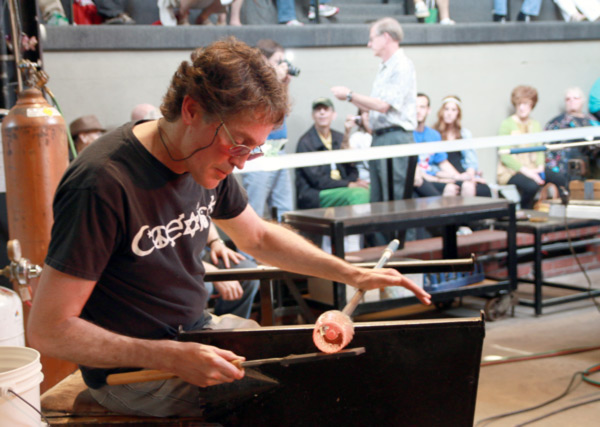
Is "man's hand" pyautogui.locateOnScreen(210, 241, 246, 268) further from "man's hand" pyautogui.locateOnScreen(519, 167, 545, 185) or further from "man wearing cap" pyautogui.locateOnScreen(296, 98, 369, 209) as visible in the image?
"man's hand" pyautogui.locateOnScreen(519, 167, 545, 185)

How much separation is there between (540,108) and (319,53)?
288 centimetres

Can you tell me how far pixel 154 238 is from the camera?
1.62 meters

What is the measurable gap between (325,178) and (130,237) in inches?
146

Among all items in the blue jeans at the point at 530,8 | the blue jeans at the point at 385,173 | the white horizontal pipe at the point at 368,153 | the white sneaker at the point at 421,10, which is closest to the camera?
the white horizontal pipe at the point at 368,153

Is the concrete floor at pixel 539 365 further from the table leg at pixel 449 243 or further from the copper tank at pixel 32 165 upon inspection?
the copper tank at pixel 32 165

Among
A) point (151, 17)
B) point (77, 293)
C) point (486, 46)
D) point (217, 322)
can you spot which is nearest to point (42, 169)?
point (217, 322)

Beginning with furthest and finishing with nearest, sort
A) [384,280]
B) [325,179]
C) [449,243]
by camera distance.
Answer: [325,179] → [449,243] → [384,280]

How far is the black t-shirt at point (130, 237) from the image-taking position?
146cm

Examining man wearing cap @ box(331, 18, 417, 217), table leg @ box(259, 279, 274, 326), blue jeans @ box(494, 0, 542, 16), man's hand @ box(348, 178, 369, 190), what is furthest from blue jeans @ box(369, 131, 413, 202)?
blue jeans @ box(494, 0, 542, 16)

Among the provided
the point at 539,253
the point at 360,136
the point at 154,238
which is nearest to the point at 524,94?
the point at 360,136

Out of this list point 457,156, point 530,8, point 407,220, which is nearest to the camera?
point 407,220

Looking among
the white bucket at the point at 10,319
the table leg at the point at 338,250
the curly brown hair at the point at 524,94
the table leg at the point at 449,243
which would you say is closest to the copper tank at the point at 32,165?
the white bucket at the point at 10,319

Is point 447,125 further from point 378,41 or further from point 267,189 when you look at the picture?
point 267,189

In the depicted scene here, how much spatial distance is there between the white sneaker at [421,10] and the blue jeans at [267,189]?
3319 mm
